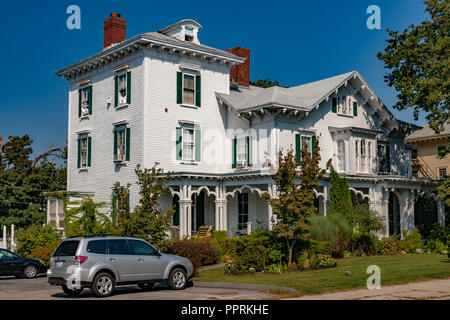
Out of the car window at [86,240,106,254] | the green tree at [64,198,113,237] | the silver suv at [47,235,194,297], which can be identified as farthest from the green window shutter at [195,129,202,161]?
the car window at [86,240,106,254]

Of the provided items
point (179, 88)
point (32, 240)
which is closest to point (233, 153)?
point (179, 88)

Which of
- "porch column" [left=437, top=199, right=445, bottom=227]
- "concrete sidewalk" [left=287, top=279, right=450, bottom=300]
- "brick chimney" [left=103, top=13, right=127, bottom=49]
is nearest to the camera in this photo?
"concrete sidewalk" [left=287, top=279, right=450, bottom=300]

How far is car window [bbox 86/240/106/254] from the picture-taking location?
15008mm

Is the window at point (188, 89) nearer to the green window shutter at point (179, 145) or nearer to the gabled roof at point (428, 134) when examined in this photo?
the green window shutter at point (179, 145)

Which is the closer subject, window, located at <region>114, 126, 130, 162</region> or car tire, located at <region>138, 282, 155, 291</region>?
car tire, located at <region>138, 282, 155, 291</region>

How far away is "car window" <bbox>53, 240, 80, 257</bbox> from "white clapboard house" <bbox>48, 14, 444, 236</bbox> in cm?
1320

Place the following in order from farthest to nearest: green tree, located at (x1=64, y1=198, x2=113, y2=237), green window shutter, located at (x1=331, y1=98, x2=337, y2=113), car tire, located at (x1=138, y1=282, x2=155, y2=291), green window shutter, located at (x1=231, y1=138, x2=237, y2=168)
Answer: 1. green window shutter, located at (x1=331, y1=98, x2=337, y2=113)
2. green window shutter, located at (x1=231, y1=138, x2=237, y2=168)
3. green tree, located at (x1=64, y1=198, x2=113, y2=237)
4. car tire, located at (x1=138, y1=282, x2=155, y2=291)

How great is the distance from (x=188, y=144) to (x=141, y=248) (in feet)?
50.3

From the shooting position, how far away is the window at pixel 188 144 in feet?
101

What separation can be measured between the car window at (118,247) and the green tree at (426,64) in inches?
778

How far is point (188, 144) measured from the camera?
31.1 meters

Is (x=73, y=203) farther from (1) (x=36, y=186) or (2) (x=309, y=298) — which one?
(2) (x=309, y=298)

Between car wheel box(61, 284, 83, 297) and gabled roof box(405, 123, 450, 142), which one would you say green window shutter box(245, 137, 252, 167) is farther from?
gabled roof box(405, 123, 450, 142)

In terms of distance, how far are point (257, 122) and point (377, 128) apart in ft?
31.5
